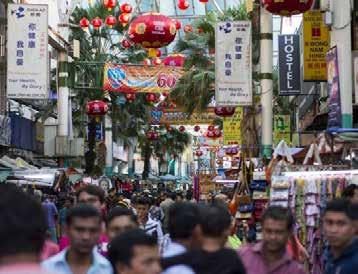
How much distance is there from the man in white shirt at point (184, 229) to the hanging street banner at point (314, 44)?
17451mm

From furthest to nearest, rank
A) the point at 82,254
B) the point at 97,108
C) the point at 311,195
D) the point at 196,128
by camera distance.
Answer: the point at 196,128 → the point at 97,108 → the point at 311,195 → the point at 82,254

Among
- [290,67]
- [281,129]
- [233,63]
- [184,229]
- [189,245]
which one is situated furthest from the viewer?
[281,129]

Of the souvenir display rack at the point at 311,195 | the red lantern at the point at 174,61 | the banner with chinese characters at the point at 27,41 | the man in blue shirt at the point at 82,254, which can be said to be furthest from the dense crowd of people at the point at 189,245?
the red lantern at the point at 174,61

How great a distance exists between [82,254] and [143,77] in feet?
89.7

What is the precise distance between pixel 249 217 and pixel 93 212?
10.9 meters

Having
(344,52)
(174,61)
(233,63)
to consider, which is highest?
(174,61)

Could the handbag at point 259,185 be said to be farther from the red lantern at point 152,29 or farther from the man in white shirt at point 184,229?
the man in white shirt at point 184,229

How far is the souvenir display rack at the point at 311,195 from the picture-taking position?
11.2 meters

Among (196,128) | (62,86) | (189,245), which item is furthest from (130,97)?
(189,245)

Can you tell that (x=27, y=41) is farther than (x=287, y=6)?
Yes

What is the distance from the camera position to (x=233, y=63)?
21.6 m

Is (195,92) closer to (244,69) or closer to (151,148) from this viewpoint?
(244,69)

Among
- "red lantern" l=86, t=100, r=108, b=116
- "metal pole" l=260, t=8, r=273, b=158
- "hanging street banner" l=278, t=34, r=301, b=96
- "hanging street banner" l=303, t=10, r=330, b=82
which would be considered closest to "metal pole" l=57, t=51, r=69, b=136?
"red lantern" l=86, t=100, r=108, b=116

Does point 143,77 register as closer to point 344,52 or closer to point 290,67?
point 290,67
